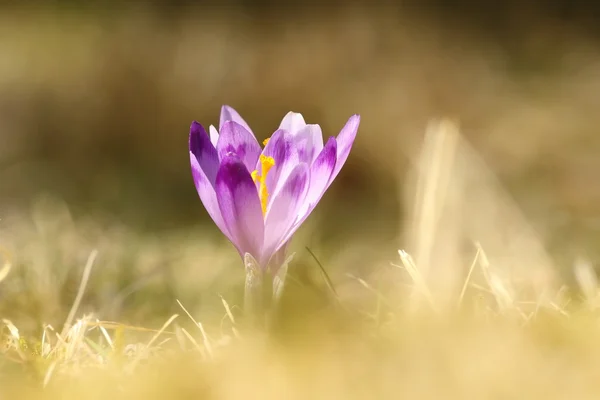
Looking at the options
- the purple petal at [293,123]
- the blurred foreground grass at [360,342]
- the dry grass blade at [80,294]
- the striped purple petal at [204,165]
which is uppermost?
the purple petal at [293,123]

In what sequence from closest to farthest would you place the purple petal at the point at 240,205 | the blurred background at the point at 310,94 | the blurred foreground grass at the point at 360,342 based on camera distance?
the blurred foreground grass at the point at 360,342 → the purple petal at the point at 240,205 → the blurred background at the point at 310,94

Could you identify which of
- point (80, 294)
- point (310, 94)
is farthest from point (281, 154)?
point (310, 94)

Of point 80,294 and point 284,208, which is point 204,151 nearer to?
point 284,208

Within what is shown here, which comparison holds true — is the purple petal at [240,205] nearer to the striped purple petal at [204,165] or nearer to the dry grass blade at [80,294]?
the striped purple petal at [204,165]

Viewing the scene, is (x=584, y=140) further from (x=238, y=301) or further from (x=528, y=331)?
(x=528, y=331)

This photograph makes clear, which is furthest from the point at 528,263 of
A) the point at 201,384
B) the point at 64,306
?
the point at 201,384

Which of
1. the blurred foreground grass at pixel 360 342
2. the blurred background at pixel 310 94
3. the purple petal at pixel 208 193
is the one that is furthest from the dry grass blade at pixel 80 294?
the blurred background at pixel 310 94
